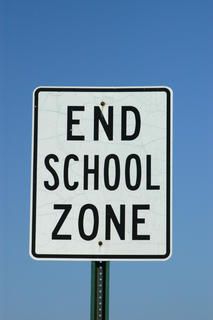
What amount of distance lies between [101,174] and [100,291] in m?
0.66

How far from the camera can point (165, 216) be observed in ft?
11.7

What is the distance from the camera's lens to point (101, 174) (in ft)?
11.9

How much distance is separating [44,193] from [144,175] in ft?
1.92

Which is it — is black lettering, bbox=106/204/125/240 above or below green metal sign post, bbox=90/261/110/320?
above

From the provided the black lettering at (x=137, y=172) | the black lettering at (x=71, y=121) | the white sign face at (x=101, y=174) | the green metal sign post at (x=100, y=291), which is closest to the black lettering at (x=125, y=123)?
the white sign face at (x=101, y=174)

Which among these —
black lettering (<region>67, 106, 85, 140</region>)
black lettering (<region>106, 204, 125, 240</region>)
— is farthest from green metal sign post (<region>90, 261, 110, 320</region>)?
black lettering (<region>67, 106, 85, 140</region>)

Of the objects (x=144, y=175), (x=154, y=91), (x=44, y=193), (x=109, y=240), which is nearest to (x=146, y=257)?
(x=109, y=240)

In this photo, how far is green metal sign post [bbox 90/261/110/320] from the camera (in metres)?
3.54

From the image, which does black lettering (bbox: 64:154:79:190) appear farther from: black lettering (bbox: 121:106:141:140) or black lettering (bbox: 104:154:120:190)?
black lettering (bbox: 121:106:141:140)

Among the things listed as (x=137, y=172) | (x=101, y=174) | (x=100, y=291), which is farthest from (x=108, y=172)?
(x=100, y=291)

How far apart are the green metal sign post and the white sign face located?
0.07m

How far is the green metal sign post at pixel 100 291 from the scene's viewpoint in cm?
354

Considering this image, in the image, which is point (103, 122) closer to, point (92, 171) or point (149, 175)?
point (92, 171)

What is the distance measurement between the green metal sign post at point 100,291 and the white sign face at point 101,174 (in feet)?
0.22
